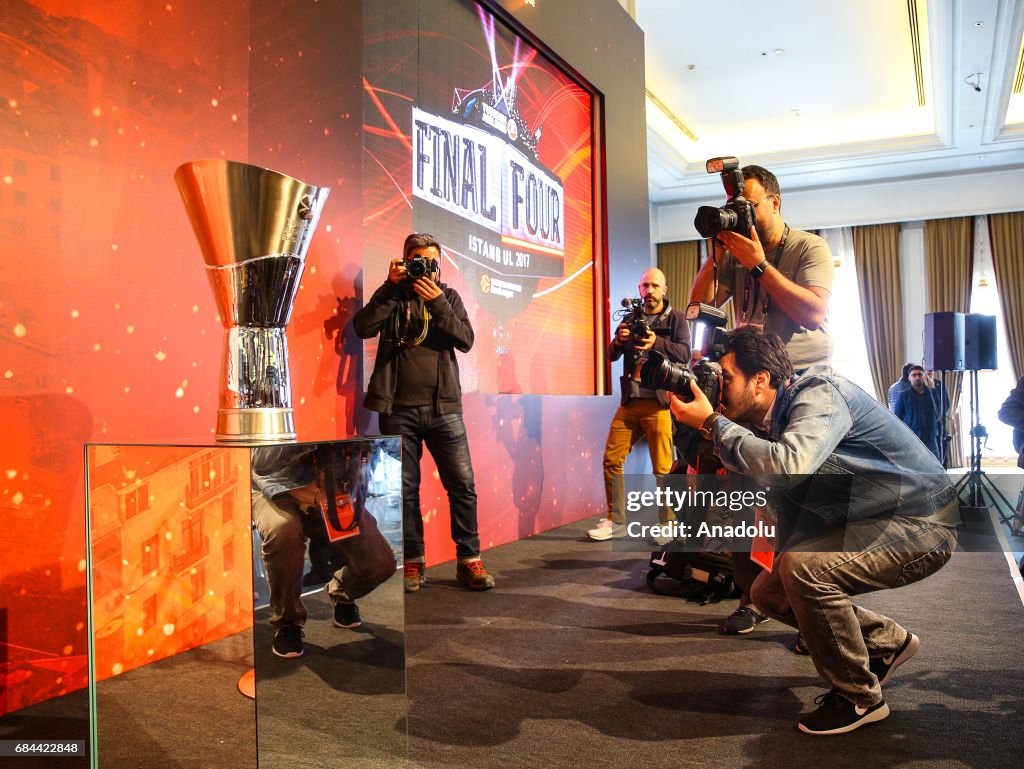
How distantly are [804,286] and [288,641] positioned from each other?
1.48 m

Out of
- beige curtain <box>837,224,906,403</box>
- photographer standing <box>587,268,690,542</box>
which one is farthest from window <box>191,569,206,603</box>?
beige curtain <box>837,224,906,403</box>

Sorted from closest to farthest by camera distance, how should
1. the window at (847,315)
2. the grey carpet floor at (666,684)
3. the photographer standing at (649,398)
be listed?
the grey carpet floor at (666,684) < the photographer standing at (649,398) < the window at (847,315)

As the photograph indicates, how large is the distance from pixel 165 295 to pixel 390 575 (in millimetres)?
1161

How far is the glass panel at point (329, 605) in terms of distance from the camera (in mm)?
1143

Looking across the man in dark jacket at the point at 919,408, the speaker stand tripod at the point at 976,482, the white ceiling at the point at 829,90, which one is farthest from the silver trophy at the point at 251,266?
the man in dark jacket at the point at 919,408

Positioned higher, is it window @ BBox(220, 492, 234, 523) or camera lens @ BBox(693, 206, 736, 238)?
camera lens @ BBox(693, 206, 736, 238)

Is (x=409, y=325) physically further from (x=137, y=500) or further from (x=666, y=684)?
(x=137, y=500)

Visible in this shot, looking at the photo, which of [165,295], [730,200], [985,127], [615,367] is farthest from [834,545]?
[985,127]

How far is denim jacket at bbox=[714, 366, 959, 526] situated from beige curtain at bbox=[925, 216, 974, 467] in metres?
7.60

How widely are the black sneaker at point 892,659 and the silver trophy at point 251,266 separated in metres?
1.39

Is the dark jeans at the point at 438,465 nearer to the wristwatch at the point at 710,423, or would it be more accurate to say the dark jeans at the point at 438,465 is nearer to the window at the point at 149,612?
the wristwatch at the point at 710,423

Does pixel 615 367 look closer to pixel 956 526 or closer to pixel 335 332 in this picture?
pixel 335 332

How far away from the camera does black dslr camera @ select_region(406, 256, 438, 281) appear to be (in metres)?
2.60

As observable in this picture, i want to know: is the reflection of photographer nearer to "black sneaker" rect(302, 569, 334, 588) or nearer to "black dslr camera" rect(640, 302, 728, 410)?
"black sneaker" rect(302, 569, 334, 588)
